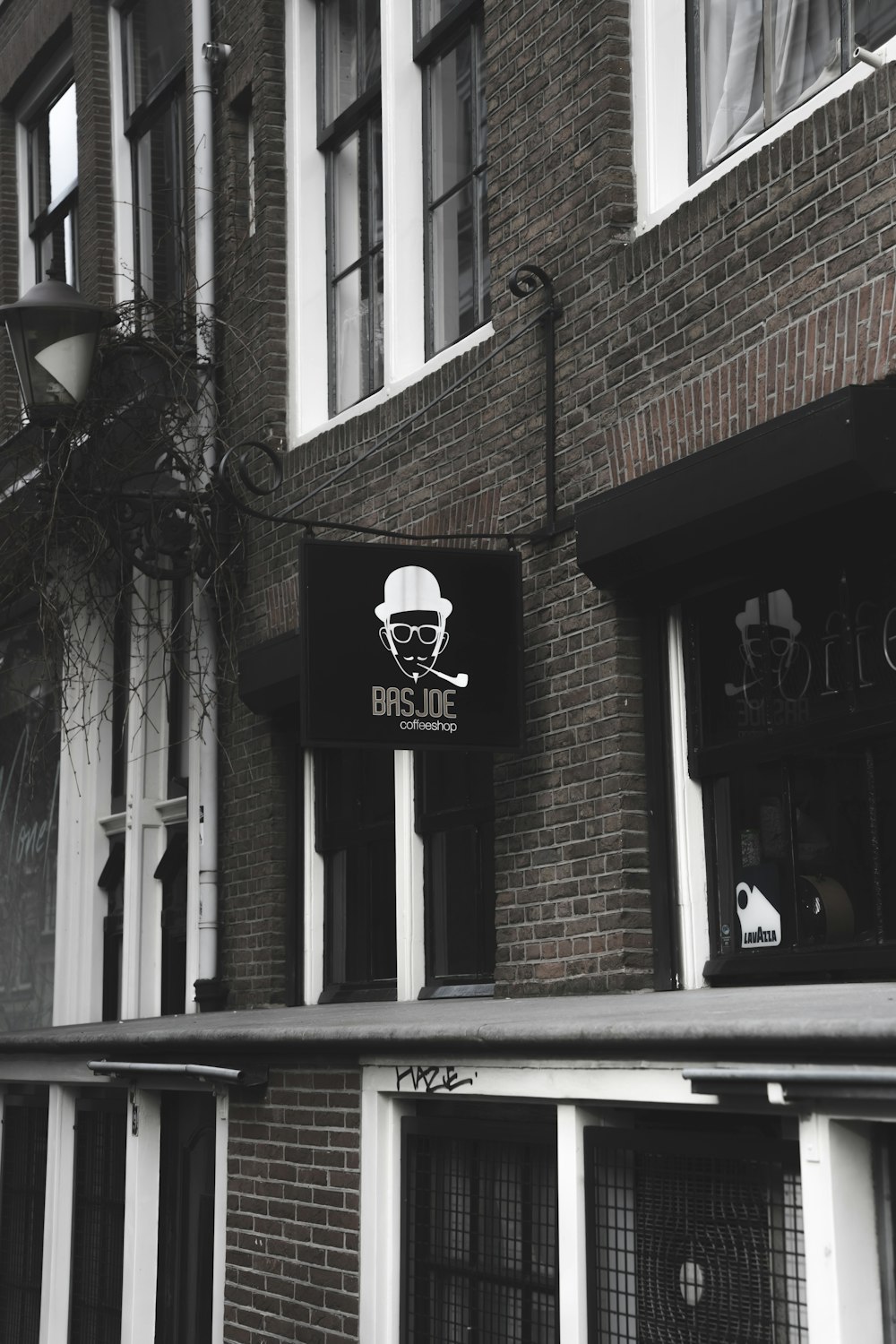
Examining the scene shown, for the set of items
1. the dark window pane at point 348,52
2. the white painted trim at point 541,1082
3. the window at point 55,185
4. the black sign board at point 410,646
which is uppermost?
the window at point 55,185

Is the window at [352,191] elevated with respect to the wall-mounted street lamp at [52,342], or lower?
elevated

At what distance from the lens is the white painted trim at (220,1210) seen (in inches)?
300

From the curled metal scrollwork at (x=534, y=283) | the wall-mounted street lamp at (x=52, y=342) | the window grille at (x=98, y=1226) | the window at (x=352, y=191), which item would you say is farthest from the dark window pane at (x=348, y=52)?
the window grille at (x=98, y=1226)

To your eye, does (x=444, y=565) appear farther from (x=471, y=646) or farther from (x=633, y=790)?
(x=633, y=790)

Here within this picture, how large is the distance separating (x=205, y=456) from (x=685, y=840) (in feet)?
14.4

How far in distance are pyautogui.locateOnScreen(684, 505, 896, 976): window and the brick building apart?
0.06 feet

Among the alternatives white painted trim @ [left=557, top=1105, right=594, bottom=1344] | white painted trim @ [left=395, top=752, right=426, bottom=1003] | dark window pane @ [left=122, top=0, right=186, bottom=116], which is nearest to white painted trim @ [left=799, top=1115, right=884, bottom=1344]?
white painted trim @ [left=557, top=1105, right=594, bottom=1344]

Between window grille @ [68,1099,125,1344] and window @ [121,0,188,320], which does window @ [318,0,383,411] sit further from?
window grille @ [68,1099,125,1344]

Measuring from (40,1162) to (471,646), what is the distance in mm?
4559

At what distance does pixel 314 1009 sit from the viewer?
26.9 feet

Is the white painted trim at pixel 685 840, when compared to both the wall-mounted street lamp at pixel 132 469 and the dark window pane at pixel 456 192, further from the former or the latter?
the dark window pane at pixel 456 192

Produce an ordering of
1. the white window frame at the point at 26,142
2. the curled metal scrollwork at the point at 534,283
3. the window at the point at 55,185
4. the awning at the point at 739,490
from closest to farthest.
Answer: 1. the awning at the point at 739,490
2. the curled metal scrollwork at the point at 534,283
3. the window at the point at 55,185
4. the white window frame at the point at 26,142

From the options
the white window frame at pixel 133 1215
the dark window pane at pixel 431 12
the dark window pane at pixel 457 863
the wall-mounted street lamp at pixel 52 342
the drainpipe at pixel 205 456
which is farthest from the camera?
the drainpipe at pixel 205 456

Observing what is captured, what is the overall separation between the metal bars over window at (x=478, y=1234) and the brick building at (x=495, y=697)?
0.02 m
